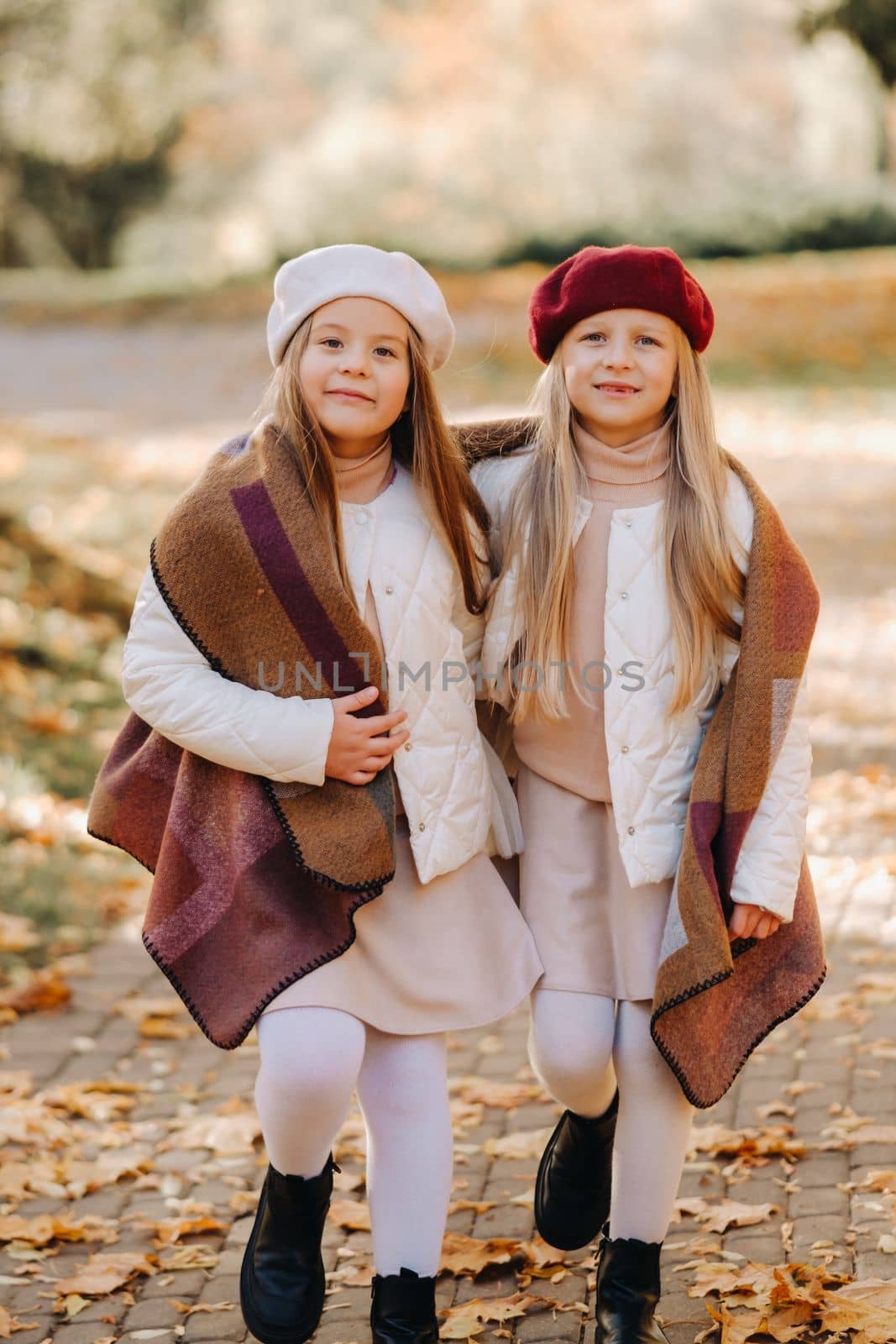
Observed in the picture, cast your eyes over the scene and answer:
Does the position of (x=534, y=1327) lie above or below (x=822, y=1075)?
below

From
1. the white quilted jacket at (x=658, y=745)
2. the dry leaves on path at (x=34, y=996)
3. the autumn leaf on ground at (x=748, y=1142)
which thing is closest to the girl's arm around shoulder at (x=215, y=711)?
the white quilted jacket at (x=658, y=745)

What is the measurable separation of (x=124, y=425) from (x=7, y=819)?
33.2 feet

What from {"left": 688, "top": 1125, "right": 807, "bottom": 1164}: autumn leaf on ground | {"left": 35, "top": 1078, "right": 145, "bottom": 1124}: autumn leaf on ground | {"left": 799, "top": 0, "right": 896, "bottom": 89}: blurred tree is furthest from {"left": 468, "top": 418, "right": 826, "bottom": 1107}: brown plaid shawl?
{"left": 799, "top": 0, "right": 896, "bottom": 89}: blurred tree

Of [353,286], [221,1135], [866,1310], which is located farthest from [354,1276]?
[353,286]

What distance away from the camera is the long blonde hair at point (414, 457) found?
277 centimetres

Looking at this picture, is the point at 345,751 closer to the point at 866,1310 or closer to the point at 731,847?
the point at 731,847

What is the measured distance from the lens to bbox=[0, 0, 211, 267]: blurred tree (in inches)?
938

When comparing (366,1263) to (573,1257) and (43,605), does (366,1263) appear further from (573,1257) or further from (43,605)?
(43,605)

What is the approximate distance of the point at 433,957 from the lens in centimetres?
278

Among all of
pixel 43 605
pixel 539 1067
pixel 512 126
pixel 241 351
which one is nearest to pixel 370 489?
pixel 539 1067

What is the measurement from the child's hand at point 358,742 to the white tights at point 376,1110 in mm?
396

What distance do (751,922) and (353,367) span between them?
117 cm

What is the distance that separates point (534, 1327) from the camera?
3.00m

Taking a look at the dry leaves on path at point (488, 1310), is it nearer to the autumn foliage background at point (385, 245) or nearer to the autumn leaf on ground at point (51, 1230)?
the autumn foliage background at point (385, 245)
